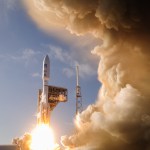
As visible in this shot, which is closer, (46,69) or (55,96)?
(46,69)

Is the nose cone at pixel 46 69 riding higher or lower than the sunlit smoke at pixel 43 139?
higher

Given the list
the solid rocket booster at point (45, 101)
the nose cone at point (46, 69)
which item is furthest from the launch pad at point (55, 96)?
the nose cone at point (46, 69)

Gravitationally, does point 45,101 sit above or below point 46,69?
below

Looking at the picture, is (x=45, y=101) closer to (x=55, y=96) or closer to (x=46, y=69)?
(x=46, y=69)

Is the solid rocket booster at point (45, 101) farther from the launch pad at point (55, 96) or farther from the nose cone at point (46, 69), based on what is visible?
the launch pad at point (55, 96)

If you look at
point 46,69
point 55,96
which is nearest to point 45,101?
point 46,69

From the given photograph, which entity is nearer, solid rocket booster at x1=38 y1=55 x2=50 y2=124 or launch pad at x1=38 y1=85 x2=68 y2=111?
solid rocket booster at x1=38 y1=55 x2=50 y2=124

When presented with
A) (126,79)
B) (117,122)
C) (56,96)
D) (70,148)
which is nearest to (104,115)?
(117,122)

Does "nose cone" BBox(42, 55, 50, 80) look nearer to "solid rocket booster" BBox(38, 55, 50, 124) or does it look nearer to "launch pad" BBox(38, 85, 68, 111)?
"solid rocket booster" BBox(38, 55, 50, 124)

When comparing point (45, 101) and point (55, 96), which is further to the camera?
point (55, 96)

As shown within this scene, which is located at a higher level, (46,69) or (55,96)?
(55,96)

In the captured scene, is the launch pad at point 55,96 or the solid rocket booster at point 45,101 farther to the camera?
the launch pad at point 55,96

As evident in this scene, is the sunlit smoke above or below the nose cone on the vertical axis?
below

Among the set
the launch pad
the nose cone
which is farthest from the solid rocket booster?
the launch pad
